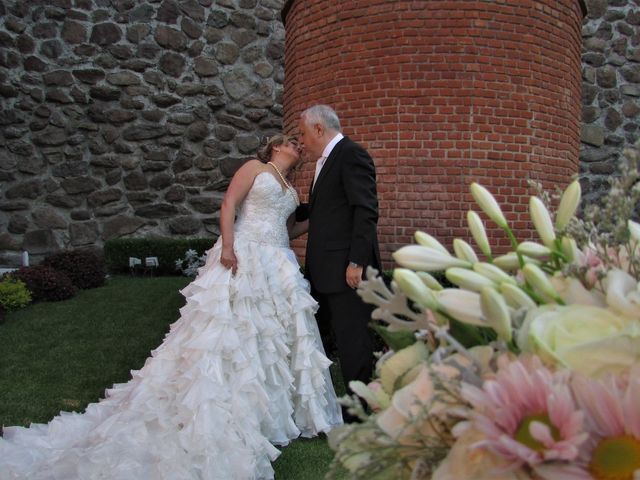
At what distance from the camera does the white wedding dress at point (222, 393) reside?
3.95 metres

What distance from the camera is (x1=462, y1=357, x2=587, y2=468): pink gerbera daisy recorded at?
0.68 meters

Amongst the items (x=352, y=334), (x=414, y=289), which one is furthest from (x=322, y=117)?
(x=414, y=289)

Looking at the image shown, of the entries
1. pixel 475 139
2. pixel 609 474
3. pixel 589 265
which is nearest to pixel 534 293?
pixel 589 265

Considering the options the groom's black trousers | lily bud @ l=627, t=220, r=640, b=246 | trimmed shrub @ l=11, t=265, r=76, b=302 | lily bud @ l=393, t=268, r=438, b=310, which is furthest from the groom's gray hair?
trimmed shrub @ l=11, t=265, r=76, b=302

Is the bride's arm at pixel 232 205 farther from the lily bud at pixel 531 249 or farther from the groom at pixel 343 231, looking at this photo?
the lily bud at pixel 531 249

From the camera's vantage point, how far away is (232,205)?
4977 mm

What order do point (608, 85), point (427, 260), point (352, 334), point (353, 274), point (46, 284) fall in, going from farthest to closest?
point (608, 85) → point (46, 284) → point (352, 334) → point (353, 274) → point (427, 260)

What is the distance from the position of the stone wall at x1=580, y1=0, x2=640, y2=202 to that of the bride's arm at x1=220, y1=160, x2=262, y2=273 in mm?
9515

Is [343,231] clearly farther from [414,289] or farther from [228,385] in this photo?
[414,289]

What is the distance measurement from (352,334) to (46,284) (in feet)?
18.9

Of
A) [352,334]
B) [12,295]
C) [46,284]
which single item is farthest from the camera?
[46,284]

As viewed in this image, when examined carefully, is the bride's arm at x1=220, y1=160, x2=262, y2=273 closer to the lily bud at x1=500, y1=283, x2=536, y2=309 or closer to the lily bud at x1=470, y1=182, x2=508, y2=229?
the lily bud at x1=470, y1=182, x2=508, y2=229

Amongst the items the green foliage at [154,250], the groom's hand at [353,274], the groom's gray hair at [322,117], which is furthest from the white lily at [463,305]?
the green foliage at [154,250]

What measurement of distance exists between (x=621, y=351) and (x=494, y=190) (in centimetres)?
623
